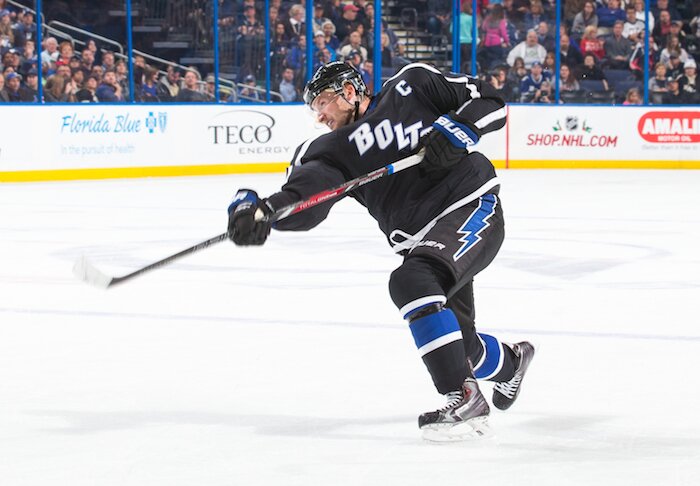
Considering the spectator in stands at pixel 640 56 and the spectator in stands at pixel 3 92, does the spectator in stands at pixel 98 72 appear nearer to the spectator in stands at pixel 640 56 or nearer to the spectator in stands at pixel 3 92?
the spectator in stands at pixel 3 92

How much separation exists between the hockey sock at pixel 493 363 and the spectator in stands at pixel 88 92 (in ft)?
30.4

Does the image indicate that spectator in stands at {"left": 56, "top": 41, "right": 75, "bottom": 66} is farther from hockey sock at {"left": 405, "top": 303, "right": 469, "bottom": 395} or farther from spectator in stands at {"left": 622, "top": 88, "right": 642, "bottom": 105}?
hockey sock at {"left": 405, "top": 303, "right": 469, "bottom": 395}

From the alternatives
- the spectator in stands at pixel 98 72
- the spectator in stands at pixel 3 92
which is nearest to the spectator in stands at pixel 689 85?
the spectator in stands at pixel 98 72

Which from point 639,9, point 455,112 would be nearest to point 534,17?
point 639,9

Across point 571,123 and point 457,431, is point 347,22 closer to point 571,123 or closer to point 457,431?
point 571,123

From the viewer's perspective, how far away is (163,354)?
3.62 meters

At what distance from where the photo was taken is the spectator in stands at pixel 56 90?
1138cm

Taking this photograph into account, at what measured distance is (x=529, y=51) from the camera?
14.0 metres

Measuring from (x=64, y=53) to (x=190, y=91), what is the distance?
1.38 meters

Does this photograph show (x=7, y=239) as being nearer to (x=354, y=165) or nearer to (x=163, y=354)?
(x=163, y=354)

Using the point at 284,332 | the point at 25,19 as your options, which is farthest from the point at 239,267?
the point at 25,19

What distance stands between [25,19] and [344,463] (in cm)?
1002

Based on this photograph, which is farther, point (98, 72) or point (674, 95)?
point (674, 95)

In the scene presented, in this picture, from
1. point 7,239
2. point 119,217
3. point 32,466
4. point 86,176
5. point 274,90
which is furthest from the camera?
point 274,90
